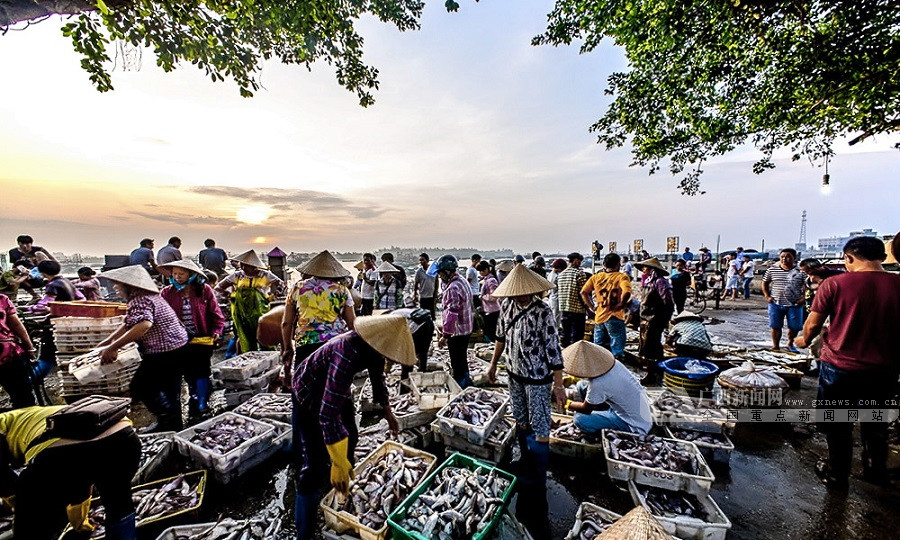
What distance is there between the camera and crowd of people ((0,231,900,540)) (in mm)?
2574

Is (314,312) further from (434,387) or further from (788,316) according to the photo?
(788,316)

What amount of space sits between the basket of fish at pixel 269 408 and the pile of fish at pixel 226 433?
0.82 feet

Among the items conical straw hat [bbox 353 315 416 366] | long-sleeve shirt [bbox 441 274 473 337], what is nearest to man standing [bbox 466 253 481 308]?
long-sleeve shirt [bbox 441 274 473 337]

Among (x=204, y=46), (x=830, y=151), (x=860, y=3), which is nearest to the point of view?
(x=204, y=46)

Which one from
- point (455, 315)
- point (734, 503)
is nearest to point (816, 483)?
point (734, 503)

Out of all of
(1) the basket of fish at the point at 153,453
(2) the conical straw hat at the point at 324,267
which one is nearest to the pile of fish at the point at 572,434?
(2) the conical straw hat at the point at 324,267

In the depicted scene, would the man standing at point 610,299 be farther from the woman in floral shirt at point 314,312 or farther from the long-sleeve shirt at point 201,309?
the long-sleeve shirt at point 201,309

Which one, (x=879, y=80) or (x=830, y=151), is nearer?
(x=879, y=80)

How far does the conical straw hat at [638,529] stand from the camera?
1.80 m

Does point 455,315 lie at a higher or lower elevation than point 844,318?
lower

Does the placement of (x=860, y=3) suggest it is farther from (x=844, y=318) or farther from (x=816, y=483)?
(x=816, y=483)

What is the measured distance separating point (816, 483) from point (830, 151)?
466 inches

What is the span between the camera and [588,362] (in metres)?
4.12

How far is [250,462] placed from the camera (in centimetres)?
380
